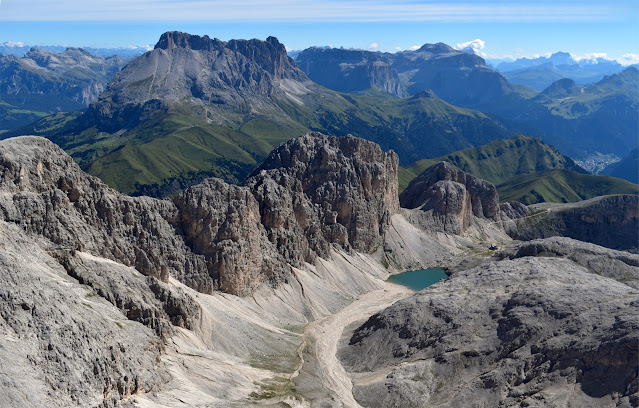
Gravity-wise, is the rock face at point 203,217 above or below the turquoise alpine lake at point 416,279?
above

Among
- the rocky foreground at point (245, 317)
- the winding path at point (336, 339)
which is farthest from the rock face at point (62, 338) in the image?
the winding path at point (336, 339)

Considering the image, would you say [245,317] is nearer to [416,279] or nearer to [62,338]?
[62,338]

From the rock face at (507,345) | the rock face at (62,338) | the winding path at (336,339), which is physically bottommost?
the winding path at (336,339)

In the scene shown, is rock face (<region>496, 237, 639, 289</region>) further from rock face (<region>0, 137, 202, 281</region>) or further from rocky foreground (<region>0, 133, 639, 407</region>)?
rock face (<region>0, 137, 202, 281</region>)

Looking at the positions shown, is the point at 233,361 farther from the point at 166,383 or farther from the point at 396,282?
the point at 396,282

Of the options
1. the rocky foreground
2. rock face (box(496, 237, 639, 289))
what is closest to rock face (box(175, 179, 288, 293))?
the rocky foreground

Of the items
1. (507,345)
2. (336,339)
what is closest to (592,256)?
(507,345)

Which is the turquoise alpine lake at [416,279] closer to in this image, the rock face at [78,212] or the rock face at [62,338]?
the rock face at [78,212]
